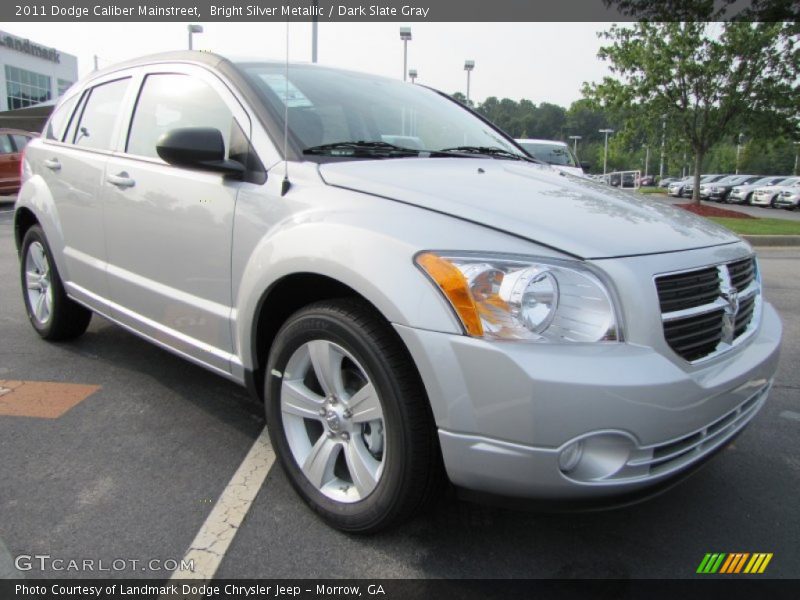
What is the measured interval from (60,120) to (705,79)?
53.7 ft

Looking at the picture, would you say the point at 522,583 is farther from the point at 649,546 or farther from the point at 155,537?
the point at 155,537

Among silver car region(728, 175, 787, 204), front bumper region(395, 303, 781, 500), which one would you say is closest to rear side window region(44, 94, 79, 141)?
front bumper region(395, 303, 781, 500)

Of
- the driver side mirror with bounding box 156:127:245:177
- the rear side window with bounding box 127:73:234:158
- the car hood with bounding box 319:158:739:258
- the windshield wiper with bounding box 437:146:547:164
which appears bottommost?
the car hood with bounding box 319:158:739:258

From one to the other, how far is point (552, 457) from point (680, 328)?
575 millimetres

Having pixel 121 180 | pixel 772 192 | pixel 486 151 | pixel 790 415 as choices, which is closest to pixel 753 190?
pixel 772 192

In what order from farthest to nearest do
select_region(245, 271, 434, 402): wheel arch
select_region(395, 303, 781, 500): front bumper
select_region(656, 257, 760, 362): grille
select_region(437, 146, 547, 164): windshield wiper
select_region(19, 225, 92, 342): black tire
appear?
select_region(19, 225, 92, 342): black tire < select_region(437, 146, 547, 164): windshield wiper < select_region(245, 271, 434, 402): wheel arch < select_region(656, 257, 760, 362): grille < select_region(395, 303, 781, 500): front bumper

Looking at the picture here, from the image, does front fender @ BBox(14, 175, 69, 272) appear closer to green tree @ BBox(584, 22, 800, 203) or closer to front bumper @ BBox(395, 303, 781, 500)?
front bumper @ BBox(395, 303, 781, 500)

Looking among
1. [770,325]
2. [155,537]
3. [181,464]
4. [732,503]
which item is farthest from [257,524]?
[770,325]

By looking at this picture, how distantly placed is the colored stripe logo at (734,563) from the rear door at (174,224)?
1.91 meters

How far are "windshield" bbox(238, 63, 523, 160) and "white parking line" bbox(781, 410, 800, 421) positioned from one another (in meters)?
1.97

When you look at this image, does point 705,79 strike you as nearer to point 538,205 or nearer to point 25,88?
point 538,205

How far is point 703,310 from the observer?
2.00 meters

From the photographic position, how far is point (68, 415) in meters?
3.20

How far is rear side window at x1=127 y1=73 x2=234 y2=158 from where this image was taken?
276cm
